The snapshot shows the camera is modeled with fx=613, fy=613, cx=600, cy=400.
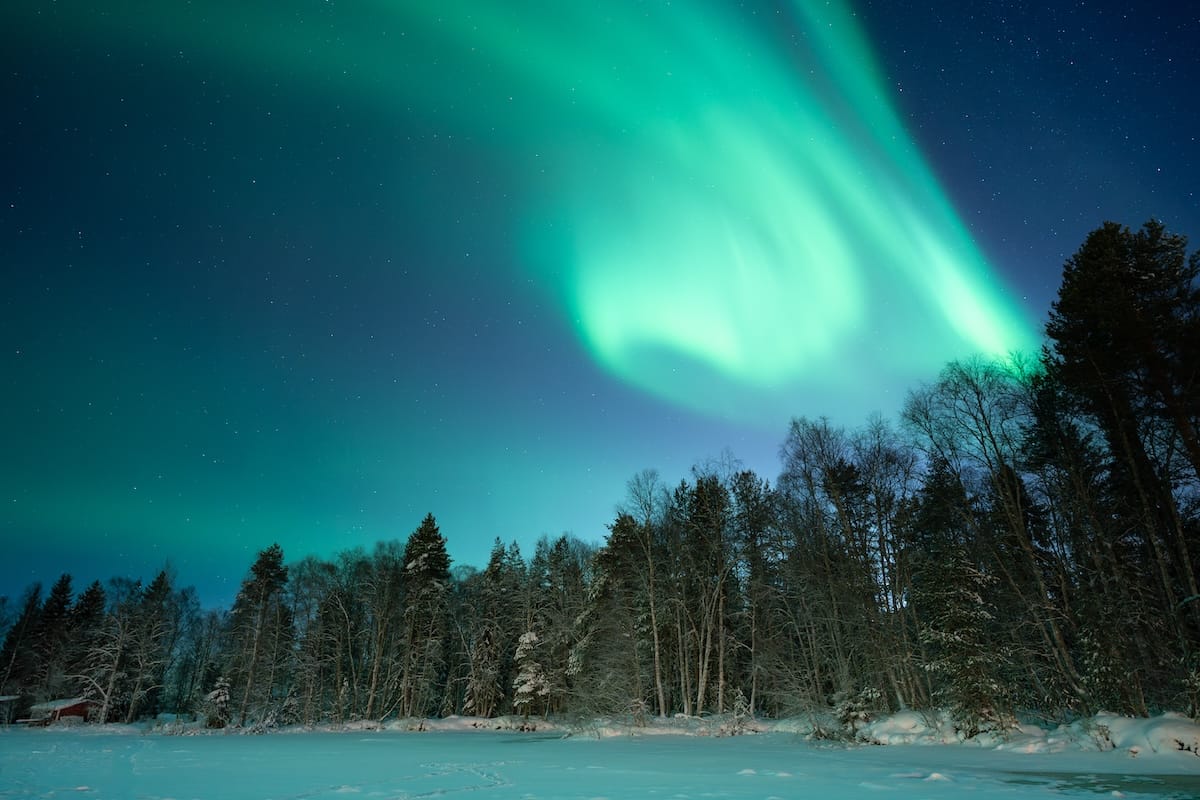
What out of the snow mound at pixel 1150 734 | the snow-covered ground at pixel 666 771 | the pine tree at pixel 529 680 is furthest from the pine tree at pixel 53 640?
the snow mound at pixel 1150 734

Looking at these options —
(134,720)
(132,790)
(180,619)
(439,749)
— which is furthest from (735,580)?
(180,619)

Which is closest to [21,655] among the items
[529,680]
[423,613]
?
[423,613]

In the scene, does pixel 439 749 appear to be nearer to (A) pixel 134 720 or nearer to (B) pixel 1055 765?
(B) pixel 1055 765

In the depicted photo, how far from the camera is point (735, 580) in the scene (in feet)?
121

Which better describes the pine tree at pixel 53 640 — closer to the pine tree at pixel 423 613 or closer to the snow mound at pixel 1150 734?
the pine tree at pixel 423 613

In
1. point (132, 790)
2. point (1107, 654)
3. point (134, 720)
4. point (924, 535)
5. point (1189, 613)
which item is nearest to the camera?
point (132, 790)

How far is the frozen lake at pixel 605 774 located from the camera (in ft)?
34.5

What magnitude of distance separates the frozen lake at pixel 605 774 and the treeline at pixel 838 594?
4735mm

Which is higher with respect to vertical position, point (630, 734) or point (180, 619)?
point (180, 619)

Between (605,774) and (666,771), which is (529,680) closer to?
(666,771)

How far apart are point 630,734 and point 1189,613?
71.4 feet

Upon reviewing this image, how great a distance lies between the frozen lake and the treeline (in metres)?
4.74

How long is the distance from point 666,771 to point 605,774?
1.56m

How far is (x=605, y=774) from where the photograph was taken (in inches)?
546
